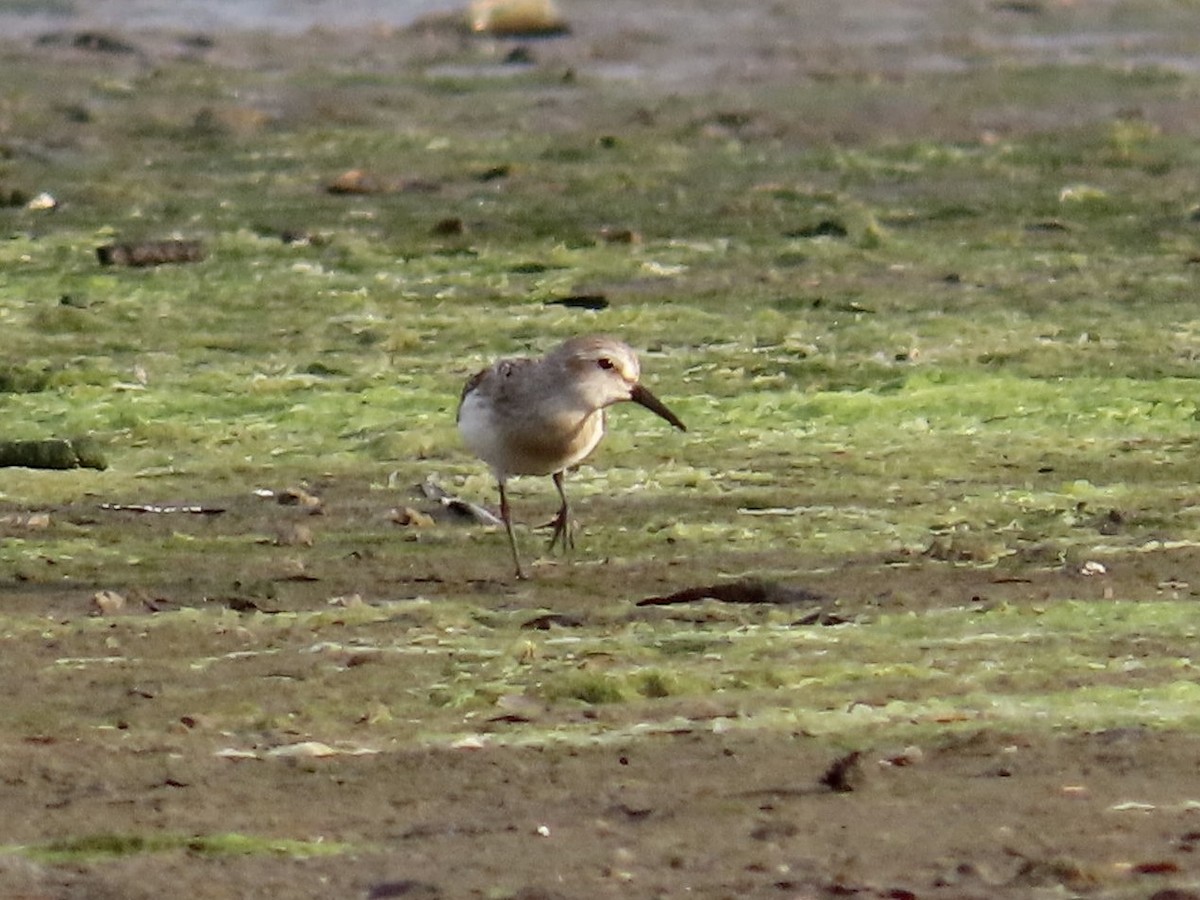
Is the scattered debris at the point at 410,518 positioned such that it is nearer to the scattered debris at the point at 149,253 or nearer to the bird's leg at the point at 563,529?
the bird's leg at the point at 563,529

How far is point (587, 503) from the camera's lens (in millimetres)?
8008

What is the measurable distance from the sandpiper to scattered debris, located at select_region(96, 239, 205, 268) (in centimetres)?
377

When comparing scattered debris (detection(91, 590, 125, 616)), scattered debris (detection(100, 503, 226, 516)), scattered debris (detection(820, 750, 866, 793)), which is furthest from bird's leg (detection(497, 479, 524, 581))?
scattered debris (detection(820, 750, 866, 793))

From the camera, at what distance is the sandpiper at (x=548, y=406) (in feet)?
25.2

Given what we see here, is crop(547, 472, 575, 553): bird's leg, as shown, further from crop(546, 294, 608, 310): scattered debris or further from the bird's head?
crop(546, 294, 608, 310): scattered debris

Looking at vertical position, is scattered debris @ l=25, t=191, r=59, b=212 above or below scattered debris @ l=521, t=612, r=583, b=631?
below

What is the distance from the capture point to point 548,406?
771cm

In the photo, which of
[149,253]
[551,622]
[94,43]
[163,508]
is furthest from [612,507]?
[94,43]

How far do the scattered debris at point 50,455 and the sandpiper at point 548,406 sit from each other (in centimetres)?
108

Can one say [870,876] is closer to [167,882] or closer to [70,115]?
[167,882]

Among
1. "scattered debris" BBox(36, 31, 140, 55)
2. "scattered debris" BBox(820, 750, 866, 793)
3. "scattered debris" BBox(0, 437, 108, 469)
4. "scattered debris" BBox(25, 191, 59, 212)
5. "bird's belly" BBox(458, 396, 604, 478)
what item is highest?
"scattered debris" BBox(820, 750, 866, 793)

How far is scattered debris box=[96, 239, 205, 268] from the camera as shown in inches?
453

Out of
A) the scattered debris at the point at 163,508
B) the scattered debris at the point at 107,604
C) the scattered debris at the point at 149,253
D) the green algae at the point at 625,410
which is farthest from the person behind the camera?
the scattered debris at the point at 149,253

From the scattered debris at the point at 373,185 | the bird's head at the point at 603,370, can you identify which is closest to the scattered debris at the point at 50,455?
the bird's head at the point at 603,370
